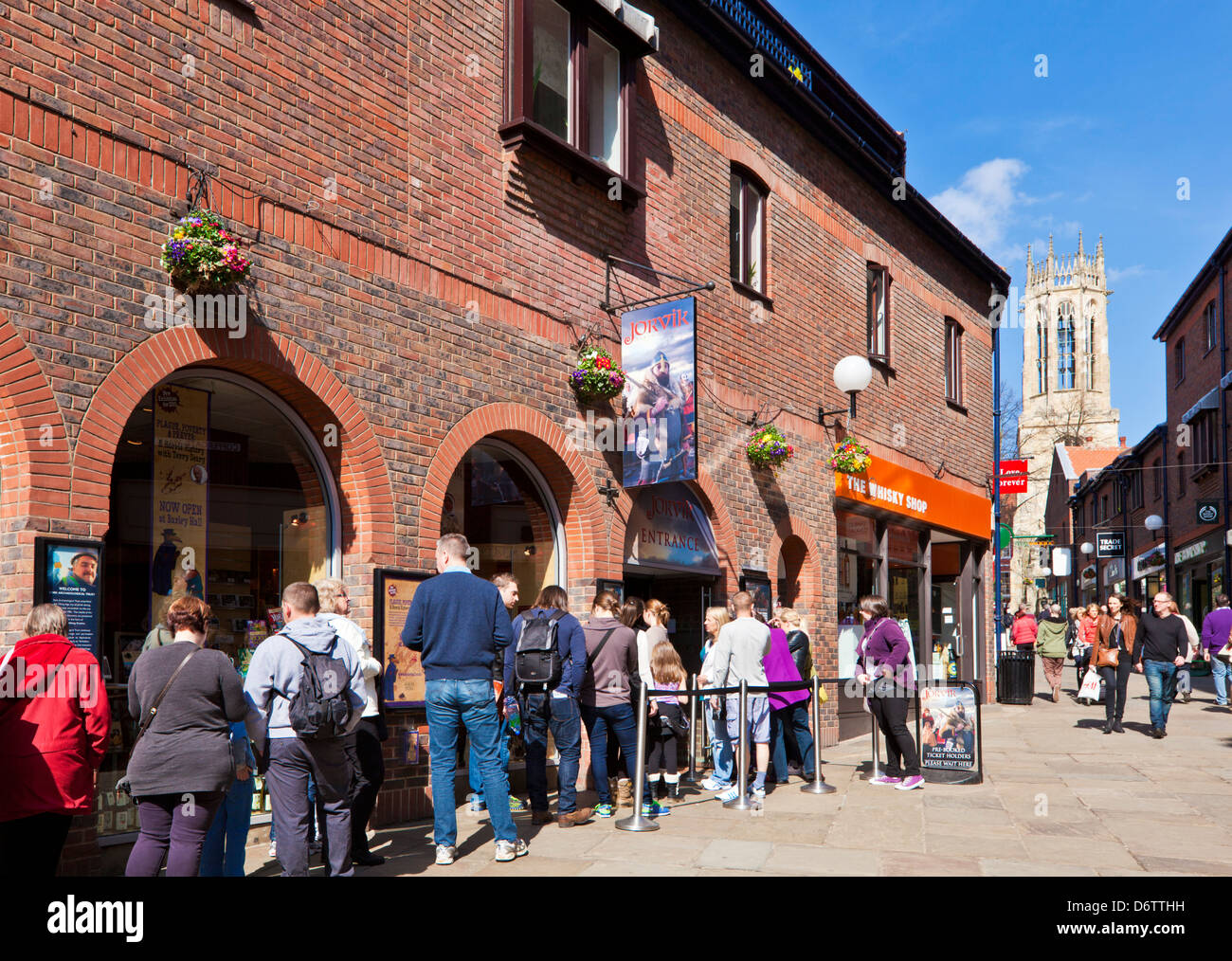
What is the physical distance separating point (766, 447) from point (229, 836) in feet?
25.9

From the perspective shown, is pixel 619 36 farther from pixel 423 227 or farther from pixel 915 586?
pixel 915 586

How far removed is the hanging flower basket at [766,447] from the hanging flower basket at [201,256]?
6.94 meters

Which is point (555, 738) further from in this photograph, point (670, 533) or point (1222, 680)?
point (1222, 680)

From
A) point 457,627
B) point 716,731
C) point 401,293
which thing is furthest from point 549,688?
point 401,293

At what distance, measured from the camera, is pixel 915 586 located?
1759 cm

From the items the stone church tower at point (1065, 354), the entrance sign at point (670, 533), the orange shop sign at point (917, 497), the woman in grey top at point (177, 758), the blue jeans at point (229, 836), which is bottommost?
the blue jeans at point (229, 836)

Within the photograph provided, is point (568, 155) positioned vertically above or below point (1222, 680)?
above

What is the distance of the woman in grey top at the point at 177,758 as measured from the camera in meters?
4.89

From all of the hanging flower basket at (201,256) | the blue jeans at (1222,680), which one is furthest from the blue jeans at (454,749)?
the blue jeans at (1222,680)

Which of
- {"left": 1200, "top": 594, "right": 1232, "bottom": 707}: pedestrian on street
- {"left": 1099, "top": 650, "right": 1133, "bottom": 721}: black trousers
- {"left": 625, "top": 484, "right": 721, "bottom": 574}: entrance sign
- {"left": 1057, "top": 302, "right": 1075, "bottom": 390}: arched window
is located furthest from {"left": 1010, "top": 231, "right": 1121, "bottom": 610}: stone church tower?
{"left": 625, "top": 484, "right": 721, "bottom": 574}: entrance sign

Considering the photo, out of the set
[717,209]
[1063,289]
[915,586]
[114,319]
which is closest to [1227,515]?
[915,586]

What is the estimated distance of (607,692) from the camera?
26.5 ft

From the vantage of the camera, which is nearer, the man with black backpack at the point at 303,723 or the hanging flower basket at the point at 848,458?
the man with black backpack at the point at 303,723

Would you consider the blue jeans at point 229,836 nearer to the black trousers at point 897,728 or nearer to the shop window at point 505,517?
the shop window at point 505,517
